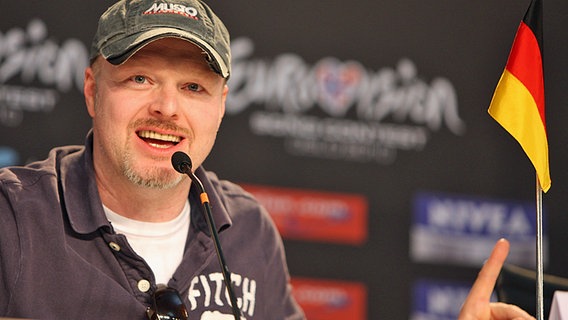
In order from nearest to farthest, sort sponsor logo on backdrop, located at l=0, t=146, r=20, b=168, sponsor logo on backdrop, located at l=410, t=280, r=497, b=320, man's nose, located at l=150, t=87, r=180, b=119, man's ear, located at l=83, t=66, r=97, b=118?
man's nose, located at l=150, t=87, r=180, b=119 < man's ear, located at l=83, t=66, r=97, b=118 < sponsor logo on backdrop, located at l=0, t=146, r=20, b=168 < sponsor logo on backdrop, located at l=410, t=280, r=497, b=320

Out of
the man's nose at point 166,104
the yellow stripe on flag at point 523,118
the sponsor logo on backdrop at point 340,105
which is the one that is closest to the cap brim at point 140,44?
the man's nose at point 166,104

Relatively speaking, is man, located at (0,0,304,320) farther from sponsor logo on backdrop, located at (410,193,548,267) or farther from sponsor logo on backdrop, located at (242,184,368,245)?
sponsor logo on backdrop, located at (410,193,548,267)

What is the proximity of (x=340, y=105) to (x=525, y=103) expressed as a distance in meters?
2.11

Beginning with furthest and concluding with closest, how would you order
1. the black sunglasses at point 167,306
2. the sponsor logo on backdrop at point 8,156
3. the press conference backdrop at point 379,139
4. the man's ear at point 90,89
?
1. the press conference backdrop at point 379,139
2. the sponsor logo on backdrop at point 8,156
3. the man's ear at point 90,89
4. the black sunglasses at point 167,306

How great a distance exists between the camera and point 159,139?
215 centimetres

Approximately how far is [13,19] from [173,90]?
1924 millimetres

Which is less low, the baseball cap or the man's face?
the baseball cap

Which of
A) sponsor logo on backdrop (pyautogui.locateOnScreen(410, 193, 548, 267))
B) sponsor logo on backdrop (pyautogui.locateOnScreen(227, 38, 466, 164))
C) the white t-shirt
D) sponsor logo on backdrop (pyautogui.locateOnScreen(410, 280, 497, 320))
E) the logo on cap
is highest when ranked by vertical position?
the logo on cap

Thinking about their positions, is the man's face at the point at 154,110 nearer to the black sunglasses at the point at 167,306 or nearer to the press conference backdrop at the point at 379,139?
the black sunglasses at the point at 167,306

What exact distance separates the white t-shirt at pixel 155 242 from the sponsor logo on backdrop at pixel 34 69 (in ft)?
5.67

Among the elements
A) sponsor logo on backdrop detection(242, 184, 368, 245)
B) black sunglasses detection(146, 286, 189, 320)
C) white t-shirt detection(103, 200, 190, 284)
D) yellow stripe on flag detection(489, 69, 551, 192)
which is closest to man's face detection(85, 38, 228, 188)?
white t-shirt detection(103, 200, 190, 284)

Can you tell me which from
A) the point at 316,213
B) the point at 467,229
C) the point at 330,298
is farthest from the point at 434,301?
the point at 316,213

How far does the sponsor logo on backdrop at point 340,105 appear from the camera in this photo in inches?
161

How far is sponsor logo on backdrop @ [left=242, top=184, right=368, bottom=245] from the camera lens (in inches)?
160
